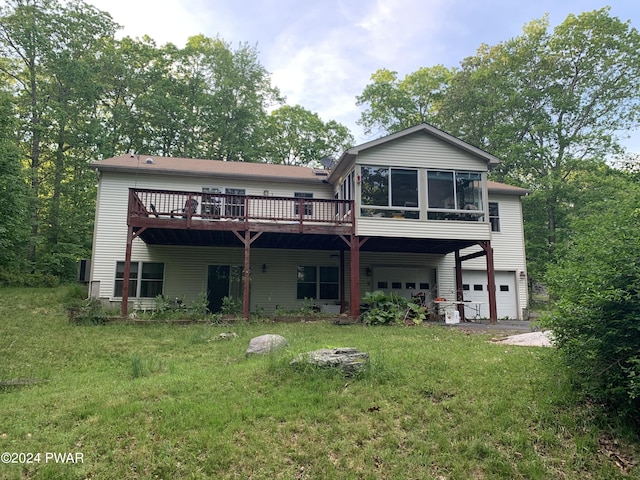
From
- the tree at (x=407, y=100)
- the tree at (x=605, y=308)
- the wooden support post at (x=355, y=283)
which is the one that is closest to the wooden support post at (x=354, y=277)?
the wooden support post at (x=355, y=283)

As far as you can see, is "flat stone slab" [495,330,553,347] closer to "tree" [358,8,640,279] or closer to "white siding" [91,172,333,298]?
"white siding" [91,172,333,298]

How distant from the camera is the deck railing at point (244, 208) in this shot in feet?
42.4

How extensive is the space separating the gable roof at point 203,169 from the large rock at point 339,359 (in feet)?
34.6

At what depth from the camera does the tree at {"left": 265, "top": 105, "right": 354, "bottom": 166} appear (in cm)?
3080

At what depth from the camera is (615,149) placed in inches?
880

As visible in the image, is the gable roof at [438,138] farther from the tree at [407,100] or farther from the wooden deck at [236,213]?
the tree at [407,100]

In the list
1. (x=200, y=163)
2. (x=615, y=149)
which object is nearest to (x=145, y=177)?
(x=200, y=163)

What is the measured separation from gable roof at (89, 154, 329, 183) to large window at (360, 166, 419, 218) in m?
3.31

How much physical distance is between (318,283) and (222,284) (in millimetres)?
3665

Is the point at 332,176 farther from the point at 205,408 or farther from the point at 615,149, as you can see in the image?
the point at 615,149

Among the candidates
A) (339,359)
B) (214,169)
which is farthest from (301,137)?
(339,359)

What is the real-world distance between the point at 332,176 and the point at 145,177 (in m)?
6.86

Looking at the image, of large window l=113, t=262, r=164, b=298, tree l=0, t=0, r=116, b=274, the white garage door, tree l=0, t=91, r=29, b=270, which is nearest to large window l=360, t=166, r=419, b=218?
the white garage door

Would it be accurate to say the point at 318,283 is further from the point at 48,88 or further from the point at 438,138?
the point at 48,88
